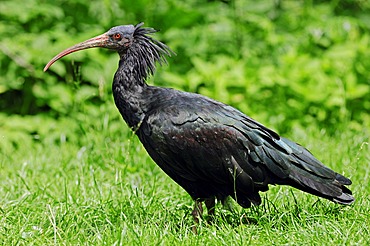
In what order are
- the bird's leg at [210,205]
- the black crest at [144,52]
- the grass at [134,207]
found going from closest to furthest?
1. the grass at [134,207]
2. the bird's leg at [210,205]
3. the black crest at [144,52]

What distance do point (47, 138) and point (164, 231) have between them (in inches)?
139

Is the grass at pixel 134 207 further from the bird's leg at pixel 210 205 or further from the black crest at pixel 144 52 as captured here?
the black crest at pixel 144 52

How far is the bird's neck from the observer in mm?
4609

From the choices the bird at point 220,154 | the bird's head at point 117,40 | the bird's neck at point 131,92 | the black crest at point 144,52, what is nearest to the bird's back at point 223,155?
the bird at point 220,154

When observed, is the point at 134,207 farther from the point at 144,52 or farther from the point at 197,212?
the point at 144,52

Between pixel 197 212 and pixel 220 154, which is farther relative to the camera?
pixel 197 212

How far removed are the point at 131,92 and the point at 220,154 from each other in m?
0.76

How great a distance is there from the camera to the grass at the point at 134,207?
13.3ft

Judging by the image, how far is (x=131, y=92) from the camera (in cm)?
470

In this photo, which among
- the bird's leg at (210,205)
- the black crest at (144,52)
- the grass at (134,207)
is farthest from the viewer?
the black crest at (144,52)

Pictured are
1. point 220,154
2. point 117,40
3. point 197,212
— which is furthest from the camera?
point 117,40

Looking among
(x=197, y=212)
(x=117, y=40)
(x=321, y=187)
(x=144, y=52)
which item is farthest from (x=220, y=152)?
(x=117, y=40)

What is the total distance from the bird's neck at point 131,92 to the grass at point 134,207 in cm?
28

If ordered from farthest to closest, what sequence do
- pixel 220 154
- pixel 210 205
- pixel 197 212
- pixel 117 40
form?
1. pixel 117 40
2. pixel 210 205
3. pixel 197 212
4. pixel 220 154
